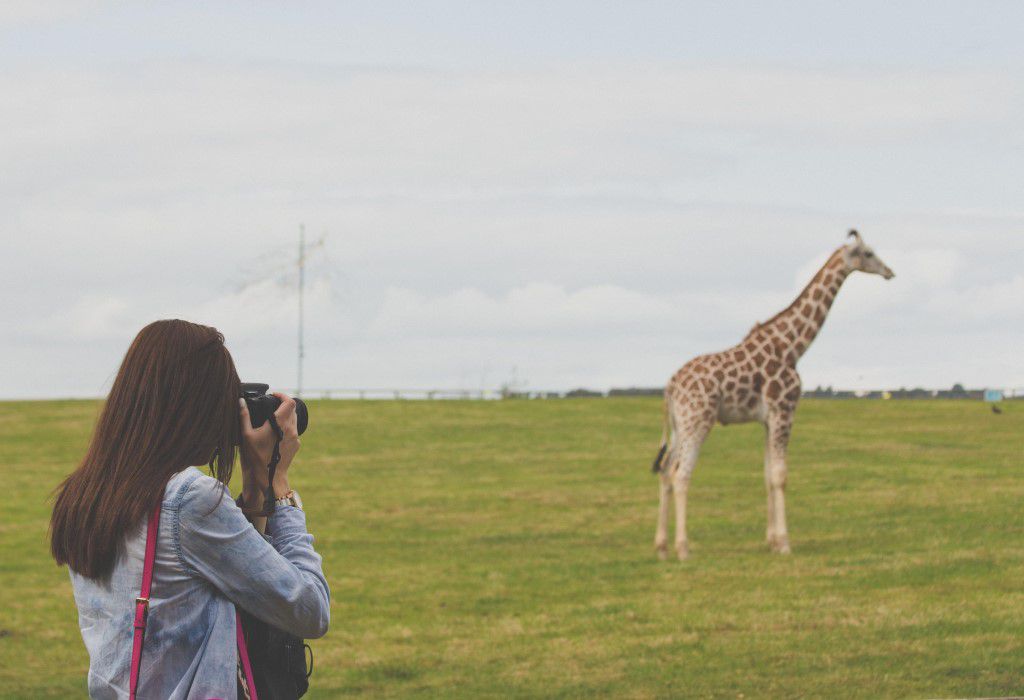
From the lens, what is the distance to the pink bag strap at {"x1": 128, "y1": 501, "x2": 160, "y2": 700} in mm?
3295

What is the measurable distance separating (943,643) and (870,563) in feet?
15.3

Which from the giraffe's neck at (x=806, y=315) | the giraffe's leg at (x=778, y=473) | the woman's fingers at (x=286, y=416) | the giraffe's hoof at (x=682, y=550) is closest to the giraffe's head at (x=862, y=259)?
the giraffe's neck at (x=806, y=315)

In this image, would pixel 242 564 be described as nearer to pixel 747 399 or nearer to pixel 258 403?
pixel 258 403

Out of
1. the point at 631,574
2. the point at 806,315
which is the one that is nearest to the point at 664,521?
the point at 631,574

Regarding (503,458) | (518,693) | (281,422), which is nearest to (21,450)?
(503,458)

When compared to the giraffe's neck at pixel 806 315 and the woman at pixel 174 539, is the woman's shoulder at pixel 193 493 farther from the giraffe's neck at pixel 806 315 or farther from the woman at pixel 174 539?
the giraffe's neck at pixel 806 315

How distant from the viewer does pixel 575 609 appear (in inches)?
548

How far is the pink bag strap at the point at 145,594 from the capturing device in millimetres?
3295

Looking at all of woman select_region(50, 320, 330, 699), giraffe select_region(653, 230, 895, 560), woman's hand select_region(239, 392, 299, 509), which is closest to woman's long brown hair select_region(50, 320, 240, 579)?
woman select_region(50, 320, 330, 699)

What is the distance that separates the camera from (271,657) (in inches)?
140

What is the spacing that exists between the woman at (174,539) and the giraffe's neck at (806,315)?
15226mm

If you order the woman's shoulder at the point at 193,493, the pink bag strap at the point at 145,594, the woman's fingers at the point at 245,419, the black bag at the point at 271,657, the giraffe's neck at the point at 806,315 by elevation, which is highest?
the giraffe's neck at the point at 806,315

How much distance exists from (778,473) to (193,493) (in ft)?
48.5

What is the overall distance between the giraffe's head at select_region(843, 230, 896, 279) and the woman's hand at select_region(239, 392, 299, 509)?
1606 centimetres
